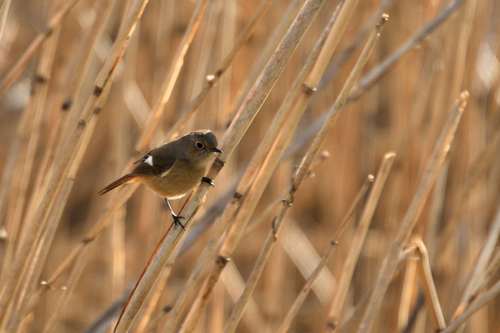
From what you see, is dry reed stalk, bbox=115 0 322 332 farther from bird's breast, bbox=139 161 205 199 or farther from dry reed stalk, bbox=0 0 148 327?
bird's breast, bbox=139 161 205 199

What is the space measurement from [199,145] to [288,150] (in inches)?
19.4

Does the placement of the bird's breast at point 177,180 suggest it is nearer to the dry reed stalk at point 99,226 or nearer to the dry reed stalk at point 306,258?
the dry reed stalk at point 99,226

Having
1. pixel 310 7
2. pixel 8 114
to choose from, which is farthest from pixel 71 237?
pixel 310 7

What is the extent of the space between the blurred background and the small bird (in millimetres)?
56

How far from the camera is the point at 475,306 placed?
6.45 ft

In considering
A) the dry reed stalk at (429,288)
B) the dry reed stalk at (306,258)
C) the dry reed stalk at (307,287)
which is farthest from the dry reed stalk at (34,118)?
the dry reed stalk at (306,258)

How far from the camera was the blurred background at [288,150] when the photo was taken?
2.30m

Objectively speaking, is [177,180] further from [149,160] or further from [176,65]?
[176,65]

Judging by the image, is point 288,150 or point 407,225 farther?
point 288,150

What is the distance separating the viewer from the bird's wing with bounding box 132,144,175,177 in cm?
224

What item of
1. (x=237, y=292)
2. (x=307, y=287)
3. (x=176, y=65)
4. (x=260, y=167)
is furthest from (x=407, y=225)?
(x=237, y=292)

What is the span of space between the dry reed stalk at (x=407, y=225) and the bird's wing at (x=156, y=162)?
643 millimetres

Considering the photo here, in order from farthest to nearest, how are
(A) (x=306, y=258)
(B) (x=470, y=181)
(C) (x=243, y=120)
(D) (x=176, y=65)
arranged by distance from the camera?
(A) (x=306, y=258)
(B) (x=470, y=181)
(D) (x=176, y=65)
(C) (x=243, y=120)

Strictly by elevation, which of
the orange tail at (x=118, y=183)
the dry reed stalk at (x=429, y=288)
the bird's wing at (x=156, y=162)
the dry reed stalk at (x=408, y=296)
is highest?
the bird's wing at (x=156, y=162)
